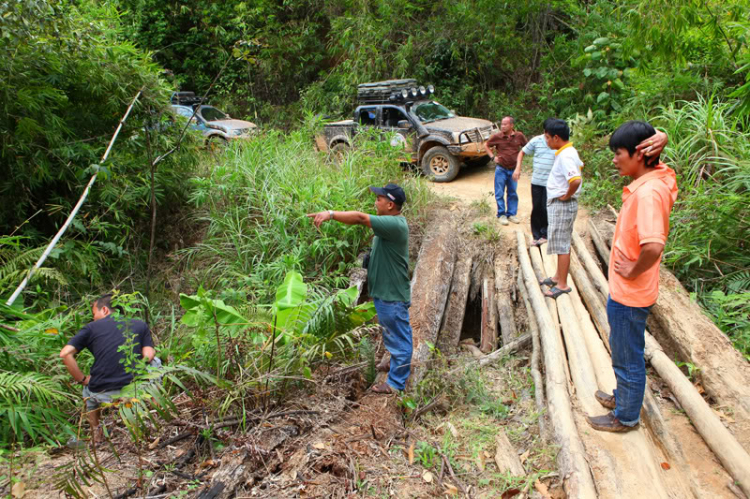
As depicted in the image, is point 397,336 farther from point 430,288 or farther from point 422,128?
point 422,128

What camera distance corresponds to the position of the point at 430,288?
591 cm

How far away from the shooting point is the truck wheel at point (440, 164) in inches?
420

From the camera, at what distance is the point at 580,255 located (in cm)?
621

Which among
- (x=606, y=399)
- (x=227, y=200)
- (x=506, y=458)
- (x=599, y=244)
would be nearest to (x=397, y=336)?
(x=506, y=458)

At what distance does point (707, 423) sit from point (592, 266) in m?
2.80

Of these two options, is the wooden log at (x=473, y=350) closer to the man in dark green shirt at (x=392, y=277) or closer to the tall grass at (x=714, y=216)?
the man in dark green shirt at (x=392, y=277)

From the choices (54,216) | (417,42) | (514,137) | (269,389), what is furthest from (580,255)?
(417,42)

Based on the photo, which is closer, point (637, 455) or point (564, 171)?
point (637, 455)

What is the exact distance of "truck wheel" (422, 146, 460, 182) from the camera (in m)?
10.7

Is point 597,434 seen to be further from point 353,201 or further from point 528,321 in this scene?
point 353,201

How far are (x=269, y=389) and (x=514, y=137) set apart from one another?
5.54 meters

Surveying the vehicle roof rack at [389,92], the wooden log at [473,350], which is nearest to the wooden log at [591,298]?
the wooden log at [473,350]

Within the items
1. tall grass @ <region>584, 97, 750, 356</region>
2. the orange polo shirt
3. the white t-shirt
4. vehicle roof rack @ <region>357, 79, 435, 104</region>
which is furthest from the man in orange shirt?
vehicle roof rack @ <region>357, 79, 435, 104</region>

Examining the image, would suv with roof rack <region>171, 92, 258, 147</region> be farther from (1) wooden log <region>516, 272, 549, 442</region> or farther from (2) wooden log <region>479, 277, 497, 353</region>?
(1) wooden log <region>516, 272, 549, 442</region>
